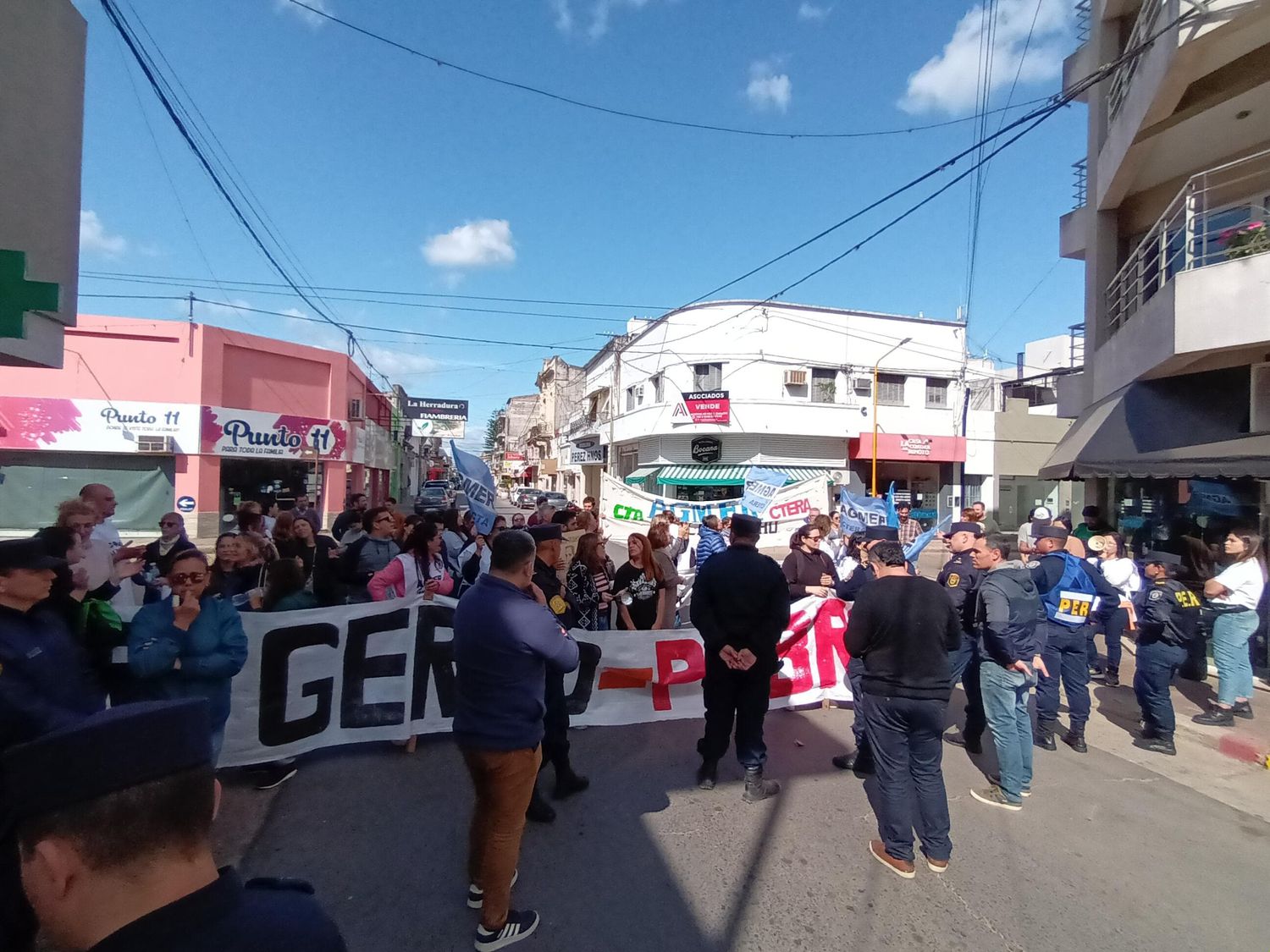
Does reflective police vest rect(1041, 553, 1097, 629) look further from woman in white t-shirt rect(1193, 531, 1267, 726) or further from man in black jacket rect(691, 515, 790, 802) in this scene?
man in black jacket rect(691, 515, 790, 802)

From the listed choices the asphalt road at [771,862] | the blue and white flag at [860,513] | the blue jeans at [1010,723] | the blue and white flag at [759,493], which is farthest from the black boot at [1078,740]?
the blue and white flag at [759,493]

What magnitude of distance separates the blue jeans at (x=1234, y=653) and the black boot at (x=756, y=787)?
15.7 ft

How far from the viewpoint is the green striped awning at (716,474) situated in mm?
26906

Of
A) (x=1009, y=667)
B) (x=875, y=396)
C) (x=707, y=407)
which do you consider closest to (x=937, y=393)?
(x=875, y=396)

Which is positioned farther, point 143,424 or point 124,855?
point 143,424

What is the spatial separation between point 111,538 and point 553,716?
519cm

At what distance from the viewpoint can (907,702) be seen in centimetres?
360

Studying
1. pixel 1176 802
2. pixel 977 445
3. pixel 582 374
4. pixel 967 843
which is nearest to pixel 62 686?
pixel 967 843

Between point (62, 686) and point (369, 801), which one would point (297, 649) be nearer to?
point (369, 801)

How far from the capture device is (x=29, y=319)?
18.6 ft

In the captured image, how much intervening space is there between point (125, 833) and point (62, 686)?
2158mm

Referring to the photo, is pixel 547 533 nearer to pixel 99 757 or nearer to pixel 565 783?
pixel 565 783

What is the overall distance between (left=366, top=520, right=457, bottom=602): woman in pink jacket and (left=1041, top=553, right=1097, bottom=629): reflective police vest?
4937 millimetres

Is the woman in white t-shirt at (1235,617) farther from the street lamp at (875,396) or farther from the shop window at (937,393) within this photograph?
the shop window at (937,393)
